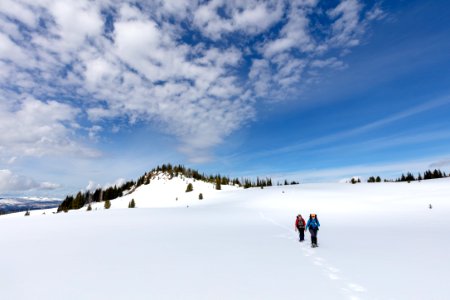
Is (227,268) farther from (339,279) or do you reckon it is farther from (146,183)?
(146,183)

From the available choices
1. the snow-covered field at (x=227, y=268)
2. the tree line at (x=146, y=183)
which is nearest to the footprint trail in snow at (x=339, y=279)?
the snow-covered field at (x=227, y=268)

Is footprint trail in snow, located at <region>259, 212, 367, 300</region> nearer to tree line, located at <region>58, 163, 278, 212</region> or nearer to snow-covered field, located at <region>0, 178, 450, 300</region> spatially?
snow-covered field, located at <region>0, 178, 450, 300</region>

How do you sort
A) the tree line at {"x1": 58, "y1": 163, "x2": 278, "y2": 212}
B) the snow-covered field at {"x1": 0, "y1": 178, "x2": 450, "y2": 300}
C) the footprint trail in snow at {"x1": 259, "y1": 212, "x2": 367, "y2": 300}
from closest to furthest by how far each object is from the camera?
the footprint trail in snow at {"x1": 259, "y1": 212, "x2": 367, "y2": 300}, the snow-covered field at {"x1": 0, "y1": 178, "x2": 450, "y2": 300}, the tree line at {"x1": 58, "y1": 163, "x2": 278, "y2": 212}

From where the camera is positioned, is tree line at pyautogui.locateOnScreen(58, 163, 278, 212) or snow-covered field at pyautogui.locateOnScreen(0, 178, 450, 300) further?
tree line at pyautogui.locateOnScreen(58, 163, 278, 212)

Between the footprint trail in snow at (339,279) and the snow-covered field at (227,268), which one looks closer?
the footprint trail in snow at (339,279)

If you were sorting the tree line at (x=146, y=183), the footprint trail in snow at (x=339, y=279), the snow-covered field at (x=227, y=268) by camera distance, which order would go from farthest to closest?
the tree line at (x=146, y=183) < the snow-covered field at (x=227, y=268) < the footprint trail in snow at (x=339, y=279)

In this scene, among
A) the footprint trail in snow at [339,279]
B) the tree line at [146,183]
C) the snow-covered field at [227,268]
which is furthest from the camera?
the tree line at [146,183]

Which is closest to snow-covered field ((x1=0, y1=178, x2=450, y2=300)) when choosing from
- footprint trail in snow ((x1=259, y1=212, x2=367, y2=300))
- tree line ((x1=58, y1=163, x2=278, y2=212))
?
footprint trail in snow ((x1=259, y1=212, x2=367, y2=300))

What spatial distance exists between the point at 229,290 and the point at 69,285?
5.07 m

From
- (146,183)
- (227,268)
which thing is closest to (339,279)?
(227,268)

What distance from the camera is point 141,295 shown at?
23.2ft

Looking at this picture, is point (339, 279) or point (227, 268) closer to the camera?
point (339, 279)

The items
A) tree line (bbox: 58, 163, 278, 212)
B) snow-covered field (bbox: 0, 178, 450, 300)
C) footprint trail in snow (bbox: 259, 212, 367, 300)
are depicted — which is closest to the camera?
footprint trail in snow (bbox: 259, 212, 367, 300)

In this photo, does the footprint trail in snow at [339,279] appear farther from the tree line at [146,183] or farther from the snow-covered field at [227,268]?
the tree line at [146,183]
